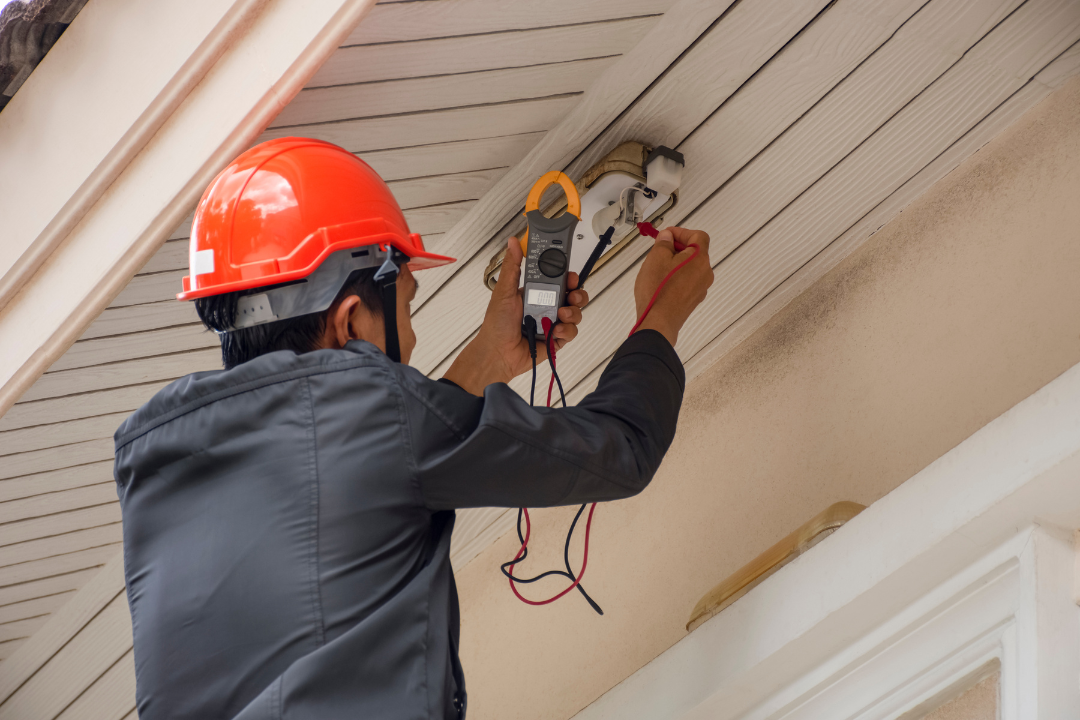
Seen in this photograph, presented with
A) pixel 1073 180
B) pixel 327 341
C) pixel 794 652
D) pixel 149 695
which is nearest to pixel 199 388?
pixel 327 341

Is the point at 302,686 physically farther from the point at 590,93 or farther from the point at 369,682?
the point at 590,93

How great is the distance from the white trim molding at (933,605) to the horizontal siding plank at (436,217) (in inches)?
30.2

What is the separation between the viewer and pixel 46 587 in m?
2.30

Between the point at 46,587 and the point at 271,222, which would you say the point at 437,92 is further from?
the point at 46,587

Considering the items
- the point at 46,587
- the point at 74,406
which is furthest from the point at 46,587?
the point at 74,406

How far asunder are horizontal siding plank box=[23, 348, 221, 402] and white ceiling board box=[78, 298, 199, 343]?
10 centimetres

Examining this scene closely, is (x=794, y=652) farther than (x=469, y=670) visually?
No

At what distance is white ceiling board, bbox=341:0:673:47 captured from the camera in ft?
3.90

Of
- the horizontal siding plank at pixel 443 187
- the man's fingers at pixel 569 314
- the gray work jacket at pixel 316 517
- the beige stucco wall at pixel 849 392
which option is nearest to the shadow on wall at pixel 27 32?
the gray work jacket at pixel 316 517

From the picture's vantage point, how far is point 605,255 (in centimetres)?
162

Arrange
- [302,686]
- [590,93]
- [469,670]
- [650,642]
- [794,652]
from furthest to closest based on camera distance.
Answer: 1. [469,670]
2. [650,642]
3. [590,93]
4. [794,652]
5. [302,686]

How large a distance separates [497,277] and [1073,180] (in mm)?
912

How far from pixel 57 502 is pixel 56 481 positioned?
0.09 m

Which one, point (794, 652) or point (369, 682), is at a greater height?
point (794, 652)
